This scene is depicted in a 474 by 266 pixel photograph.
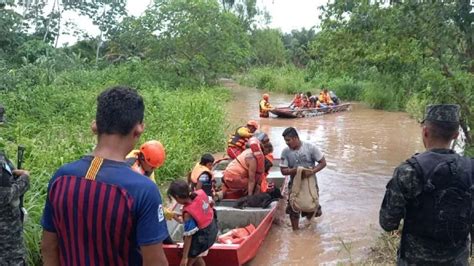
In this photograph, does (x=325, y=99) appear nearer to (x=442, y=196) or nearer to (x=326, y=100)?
(x=326, y=100)

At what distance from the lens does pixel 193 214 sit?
182 inches

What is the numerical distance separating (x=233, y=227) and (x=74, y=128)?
4.72m

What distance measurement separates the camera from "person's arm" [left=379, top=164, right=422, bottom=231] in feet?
9.23

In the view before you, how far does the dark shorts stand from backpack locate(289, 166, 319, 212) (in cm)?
217

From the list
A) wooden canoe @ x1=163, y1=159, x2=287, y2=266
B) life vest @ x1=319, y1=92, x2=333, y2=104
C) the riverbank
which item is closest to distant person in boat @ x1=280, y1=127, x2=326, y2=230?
wooden canoe @ x1=163, y1=159, x2=287, y2=266

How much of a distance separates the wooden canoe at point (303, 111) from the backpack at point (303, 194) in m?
13.0

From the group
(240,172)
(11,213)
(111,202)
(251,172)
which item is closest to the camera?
(111,202)

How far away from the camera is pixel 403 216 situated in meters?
2.92

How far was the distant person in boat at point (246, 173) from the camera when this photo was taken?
→ 6.73 meters

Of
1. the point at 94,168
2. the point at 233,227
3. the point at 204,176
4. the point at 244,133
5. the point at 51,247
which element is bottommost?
the point at 233,227

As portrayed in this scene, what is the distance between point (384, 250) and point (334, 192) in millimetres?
3924

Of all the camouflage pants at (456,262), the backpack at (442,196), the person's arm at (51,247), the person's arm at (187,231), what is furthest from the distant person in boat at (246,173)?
the person's arm at (51,247)

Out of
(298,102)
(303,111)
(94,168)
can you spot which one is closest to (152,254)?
(94,168)

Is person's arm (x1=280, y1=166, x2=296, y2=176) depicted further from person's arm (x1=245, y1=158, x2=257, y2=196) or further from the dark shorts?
the dark shorts
